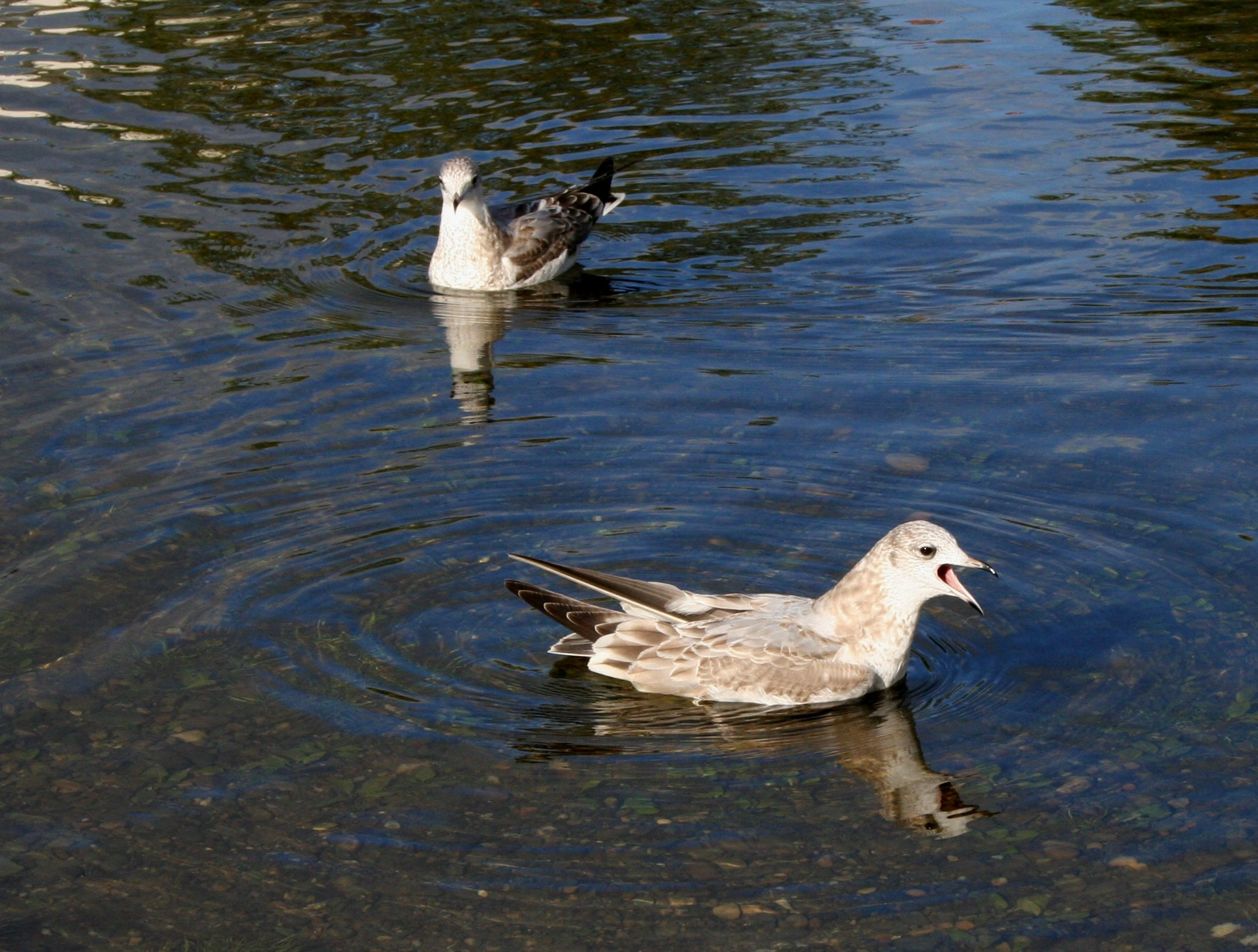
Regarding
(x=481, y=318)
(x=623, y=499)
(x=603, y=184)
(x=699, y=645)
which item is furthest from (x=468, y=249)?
(x=699, y=645)

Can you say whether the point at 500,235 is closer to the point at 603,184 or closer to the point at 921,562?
the point at 603,184

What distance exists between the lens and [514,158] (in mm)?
18516

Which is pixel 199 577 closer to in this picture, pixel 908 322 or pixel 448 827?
pixel 448 827

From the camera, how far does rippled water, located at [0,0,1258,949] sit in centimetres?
712

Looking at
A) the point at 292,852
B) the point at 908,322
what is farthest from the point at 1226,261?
the point at 292,852

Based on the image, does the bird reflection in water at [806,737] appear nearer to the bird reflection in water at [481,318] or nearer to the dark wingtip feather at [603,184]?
the bird reflection in water at [481,318]

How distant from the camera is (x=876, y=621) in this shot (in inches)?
336

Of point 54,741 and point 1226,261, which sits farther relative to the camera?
point 1226,261

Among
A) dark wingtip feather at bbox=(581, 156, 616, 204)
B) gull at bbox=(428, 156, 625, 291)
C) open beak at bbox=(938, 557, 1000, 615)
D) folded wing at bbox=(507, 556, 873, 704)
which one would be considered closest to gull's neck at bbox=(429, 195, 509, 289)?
gull at bbox=(428, 156, 625, 291)

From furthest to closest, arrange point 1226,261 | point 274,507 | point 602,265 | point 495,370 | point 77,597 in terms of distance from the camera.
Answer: point 602,265 → point 1226,261 → point 495,370 → point 274,507 → point 77,597

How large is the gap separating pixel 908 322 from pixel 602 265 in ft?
11.7

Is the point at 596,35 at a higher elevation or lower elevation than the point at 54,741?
higher

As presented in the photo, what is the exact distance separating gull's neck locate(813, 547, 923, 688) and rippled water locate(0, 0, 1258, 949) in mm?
256

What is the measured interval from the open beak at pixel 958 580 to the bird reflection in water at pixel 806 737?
0.65 m
